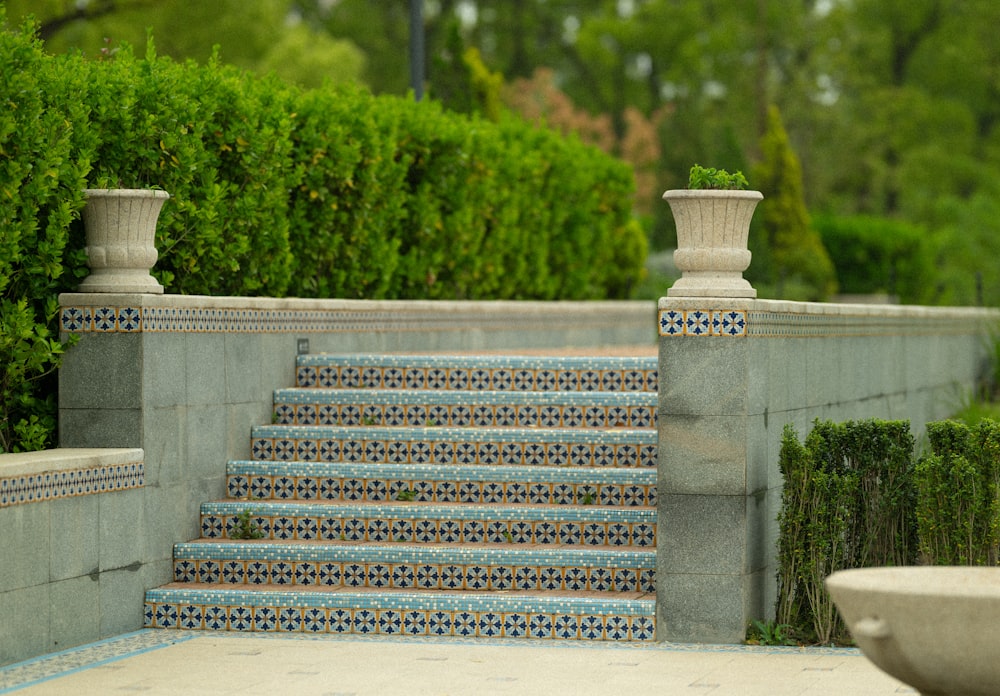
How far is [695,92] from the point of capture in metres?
52.4

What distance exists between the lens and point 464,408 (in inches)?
436

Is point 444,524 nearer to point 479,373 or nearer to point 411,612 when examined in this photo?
point 411,612

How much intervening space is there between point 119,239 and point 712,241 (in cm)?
361

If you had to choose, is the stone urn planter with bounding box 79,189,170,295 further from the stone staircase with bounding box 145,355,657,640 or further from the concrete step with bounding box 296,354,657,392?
the concrete step with bounding box 296,354,657,392

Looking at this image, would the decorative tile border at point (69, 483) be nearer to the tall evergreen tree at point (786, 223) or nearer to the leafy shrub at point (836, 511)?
the leafy shrub at point (836, 511)

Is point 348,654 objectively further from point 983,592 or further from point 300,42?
point 300,42

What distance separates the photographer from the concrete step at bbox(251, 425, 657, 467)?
34.4ft

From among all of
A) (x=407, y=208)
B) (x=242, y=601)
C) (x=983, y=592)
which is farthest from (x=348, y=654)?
(x=407, y=208)

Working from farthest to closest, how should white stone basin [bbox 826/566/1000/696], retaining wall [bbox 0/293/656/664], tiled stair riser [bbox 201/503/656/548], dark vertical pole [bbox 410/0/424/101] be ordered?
dark vertical pole [bbox 410/0/424/101] → tiled stair riser [bbox 201/503/656/548] → retaining wall [bbox 0/293/656/664] → white stone basin [bbox 826/566/1000/696]

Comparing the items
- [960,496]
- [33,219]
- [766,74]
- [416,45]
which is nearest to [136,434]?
[33,219]

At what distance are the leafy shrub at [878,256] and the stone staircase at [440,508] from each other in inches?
861

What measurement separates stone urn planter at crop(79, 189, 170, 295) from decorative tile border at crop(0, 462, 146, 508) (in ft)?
3.72

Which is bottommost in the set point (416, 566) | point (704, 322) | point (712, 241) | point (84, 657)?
point (84, 657)

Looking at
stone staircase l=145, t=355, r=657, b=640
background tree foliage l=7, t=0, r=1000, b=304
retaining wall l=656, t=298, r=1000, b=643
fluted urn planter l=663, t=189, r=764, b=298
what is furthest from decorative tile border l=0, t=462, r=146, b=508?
background tree foliage l=7, t=0, r=1000, b=304
